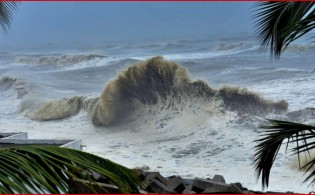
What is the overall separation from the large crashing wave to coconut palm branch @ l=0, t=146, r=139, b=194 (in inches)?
471

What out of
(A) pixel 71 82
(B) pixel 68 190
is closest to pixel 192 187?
(B) pixel 68 190

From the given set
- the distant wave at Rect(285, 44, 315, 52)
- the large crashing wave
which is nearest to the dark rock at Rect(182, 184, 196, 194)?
the large crashing wave

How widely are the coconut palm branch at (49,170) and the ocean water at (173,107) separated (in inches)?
238

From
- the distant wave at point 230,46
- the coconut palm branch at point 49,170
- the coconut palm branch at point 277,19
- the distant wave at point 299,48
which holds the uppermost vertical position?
the distant wave at point 230,46

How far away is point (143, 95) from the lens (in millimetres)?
14008

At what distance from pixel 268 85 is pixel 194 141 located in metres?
4.23

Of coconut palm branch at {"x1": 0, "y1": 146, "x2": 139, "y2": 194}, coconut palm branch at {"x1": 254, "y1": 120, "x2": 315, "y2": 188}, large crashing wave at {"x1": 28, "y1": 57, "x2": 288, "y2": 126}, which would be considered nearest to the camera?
coconut palm branch at {"x1": 0, "y1": 146, "x2": 139, "y2": 194}

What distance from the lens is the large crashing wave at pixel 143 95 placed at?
42.7 ft

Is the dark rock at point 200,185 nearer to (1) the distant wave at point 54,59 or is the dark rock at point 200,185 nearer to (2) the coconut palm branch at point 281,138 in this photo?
(2) the coconut palm branch at point 281,138

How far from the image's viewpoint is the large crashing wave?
42.7 feet

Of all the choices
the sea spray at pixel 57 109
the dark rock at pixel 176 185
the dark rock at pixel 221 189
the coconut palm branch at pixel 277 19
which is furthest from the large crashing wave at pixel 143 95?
the coconut palm branch at pixel 277 19

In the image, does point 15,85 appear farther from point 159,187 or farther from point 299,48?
point 159,187

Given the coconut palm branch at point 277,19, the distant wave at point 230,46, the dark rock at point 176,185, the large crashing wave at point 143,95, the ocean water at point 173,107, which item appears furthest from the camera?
the distant wave at point 230,46

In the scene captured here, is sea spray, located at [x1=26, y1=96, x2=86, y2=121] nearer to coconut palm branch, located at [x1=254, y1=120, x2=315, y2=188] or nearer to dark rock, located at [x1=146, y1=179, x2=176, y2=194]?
dark rock, located at [x1=146, y1=179, x2=176, y2=194]
